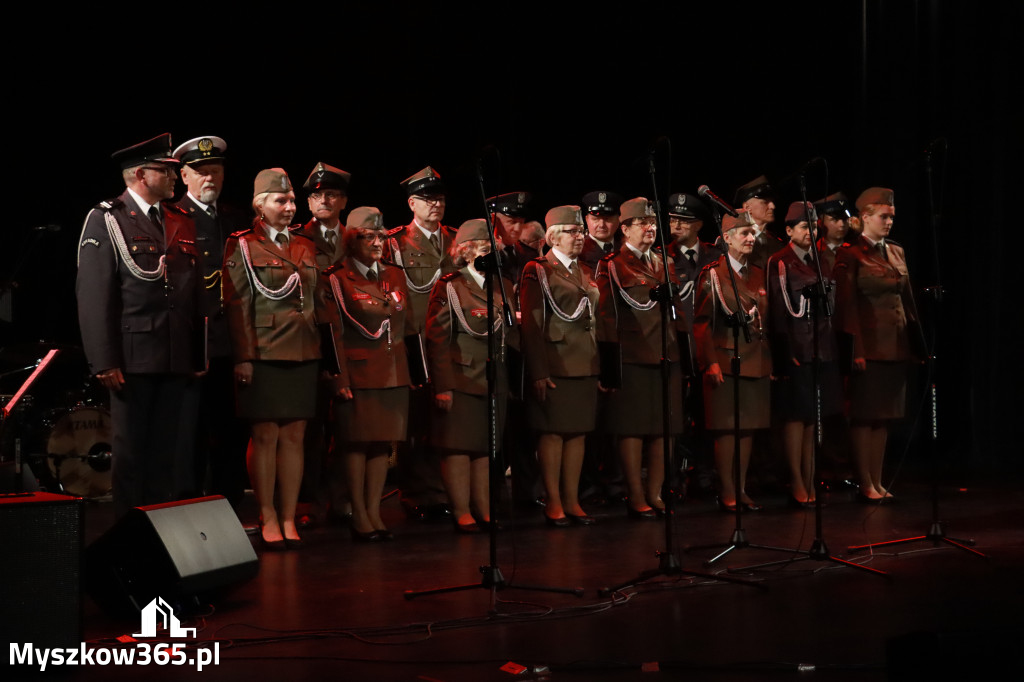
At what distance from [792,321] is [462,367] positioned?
213cm

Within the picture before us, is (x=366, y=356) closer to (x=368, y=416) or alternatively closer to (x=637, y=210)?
(x=368, y=416)

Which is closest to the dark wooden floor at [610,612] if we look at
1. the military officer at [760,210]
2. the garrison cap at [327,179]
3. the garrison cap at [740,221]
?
the garrison cap at [740,221]

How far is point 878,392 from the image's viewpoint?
6.64 meters

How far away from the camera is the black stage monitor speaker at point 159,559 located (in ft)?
12.2

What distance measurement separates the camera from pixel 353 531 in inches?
218

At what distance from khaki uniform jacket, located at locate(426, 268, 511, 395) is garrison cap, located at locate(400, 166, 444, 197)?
77 centimetres

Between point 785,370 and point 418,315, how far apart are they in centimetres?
224

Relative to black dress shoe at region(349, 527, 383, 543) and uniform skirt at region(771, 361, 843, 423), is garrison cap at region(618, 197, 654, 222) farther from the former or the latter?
black dress shoe at region(349, 527, 383, 543)

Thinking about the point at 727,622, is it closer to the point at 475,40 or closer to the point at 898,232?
the point at 475,40

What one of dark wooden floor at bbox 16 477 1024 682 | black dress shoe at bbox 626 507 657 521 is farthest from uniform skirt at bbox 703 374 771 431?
dark wooden floor at bbox 16 477 1024 682

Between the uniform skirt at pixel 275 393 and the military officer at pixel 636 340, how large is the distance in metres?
1.79

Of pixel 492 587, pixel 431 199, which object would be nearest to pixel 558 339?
pixel 431 199

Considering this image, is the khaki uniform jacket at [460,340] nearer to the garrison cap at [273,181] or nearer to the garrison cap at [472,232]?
the garrison cap at [472,232]

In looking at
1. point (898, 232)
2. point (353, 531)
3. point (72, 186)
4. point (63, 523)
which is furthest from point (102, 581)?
point (898, 232)
